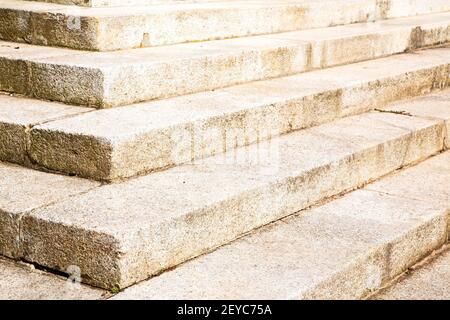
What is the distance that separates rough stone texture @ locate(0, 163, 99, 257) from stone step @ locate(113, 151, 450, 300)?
0.62m

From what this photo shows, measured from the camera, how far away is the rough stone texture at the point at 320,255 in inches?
109

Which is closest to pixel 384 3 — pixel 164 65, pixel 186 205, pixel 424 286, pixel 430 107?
pixel 430 107

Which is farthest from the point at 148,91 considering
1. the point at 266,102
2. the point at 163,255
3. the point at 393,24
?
the point at 393,24

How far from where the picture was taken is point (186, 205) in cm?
306

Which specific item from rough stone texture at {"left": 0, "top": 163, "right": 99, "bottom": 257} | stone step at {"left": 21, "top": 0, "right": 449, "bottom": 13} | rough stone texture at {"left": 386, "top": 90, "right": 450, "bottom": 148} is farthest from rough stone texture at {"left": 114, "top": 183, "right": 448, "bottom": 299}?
stone step at {"left": 21, "top": 0, "right": 449, "bottom": 13}

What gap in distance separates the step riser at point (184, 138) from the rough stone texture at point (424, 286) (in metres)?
1.21

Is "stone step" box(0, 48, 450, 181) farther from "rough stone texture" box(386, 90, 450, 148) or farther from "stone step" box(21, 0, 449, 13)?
"stone step" box(21, 0, 449, 13)

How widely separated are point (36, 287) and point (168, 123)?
1155 millimetres

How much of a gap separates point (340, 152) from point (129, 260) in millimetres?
1666

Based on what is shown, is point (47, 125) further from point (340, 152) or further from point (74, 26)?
point (340, 152)

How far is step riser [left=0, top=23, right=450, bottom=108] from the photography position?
387cm

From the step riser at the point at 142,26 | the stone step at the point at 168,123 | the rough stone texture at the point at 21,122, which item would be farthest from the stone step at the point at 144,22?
the rough stone texture at the point at 21,122

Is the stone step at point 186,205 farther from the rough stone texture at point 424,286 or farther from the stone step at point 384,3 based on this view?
the stone step at point 384,3

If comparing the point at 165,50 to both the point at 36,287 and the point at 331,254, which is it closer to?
the point at 331,254
